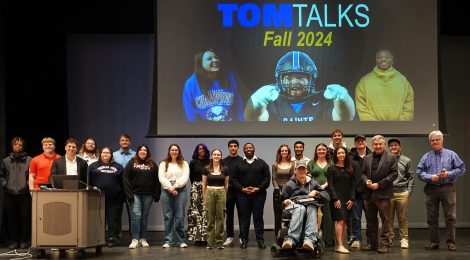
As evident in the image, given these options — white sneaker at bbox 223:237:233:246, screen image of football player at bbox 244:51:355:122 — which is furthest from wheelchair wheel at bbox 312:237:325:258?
screen image of football player at bbox 244:51:355:122

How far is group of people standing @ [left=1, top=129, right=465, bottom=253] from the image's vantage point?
24.0 feet

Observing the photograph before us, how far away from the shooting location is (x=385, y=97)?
8977mm

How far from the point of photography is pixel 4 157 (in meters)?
8.54

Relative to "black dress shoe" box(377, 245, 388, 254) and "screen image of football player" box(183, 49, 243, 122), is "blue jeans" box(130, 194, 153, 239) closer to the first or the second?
"screen image of football player" box(183, 49, 243, 122)

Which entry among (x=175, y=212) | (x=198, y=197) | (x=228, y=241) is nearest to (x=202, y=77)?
(x=198, y=197)

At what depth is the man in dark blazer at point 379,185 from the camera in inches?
283

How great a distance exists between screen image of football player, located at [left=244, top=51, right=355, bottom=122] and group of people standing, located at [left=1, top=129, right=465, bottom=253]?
1.05 m

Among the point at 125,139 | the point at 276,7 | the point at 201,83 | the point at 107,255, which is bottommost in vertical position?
the point at 107,255

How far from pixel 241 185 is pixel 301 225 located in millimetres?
1328

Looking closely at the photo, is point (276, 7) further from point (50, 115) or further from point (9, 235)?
point (9, 235)

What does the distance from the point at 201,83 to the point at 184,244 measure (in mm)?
2373

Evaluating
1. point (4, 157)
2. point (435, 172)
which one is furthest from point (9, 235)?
point (435, 172)

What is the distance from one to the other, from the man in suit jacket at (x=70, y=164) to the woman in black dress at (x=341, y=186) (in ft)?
9.47

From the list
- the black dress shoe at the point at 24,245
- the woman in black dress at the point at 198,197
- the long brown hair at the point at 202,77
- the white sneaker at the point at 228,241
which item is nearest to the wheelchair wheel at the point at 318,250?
the white sneaker at the point at 228,241
